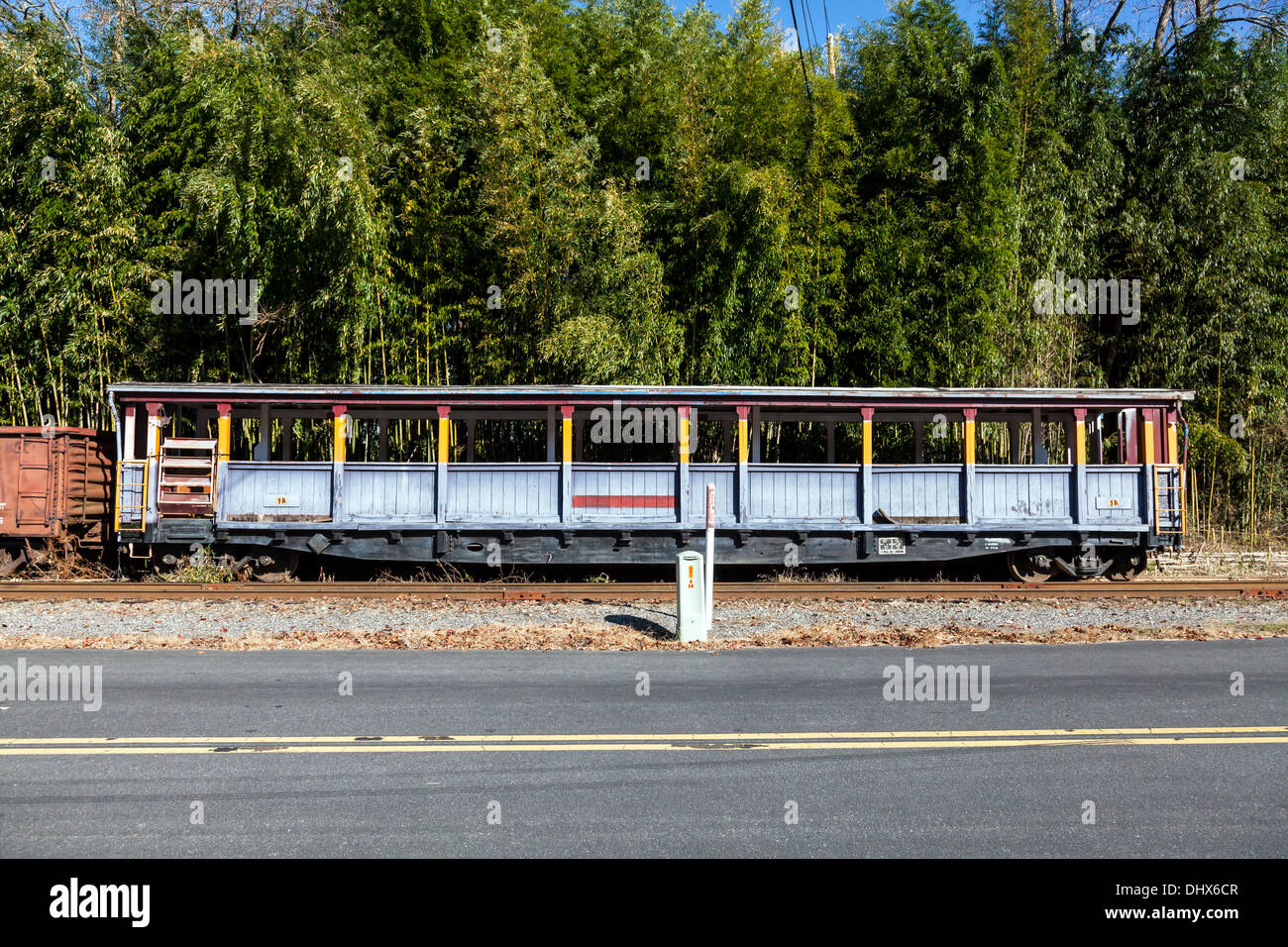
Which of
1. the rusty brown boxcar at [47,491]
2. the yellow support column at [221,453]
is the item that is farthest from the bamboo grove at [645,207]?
the yellow support column at [221,453]

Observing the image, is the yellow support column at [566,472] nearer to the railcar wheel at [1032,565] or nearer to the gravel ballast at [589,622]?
the gravel ballast at [589,622]

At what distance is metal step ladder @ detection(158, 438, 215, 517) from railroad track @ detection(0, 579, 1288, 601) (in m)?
1.22

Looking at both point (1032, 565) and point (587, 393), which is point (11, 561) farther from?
point (1032, 565)

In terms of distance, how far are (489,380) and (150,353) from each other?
5.47 m

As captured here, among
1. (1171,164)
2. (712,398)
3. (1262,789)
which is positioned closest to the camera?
(1262,789)

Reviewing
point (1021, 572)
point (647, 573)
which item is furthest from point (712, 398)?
point (1021, 572)

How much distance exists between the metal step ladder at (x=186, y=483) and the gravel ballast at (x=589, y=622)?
2367mm

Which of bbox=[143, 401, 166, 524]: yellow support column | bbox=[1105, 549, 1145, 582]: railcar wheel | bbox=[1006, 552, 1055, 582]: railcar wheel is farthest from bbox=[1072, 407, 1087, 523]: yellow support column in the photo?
bbox=[143, 401, 166, 524]: yellow support column

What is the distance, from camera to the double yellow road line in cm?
539

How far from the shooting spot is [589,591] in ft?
40.7

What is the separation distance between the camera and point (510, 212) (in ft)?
49.2

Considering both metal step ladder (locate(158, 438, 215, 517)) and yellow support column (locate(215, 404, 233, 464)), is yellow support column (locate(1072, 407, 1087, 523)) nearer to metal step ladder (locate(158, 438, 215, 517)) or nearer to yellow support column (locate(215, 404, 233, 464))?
yellow support column (locate(215, 404, 233, 464))

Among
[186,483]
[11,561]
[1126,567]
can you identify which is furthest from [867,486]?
[11,561]
